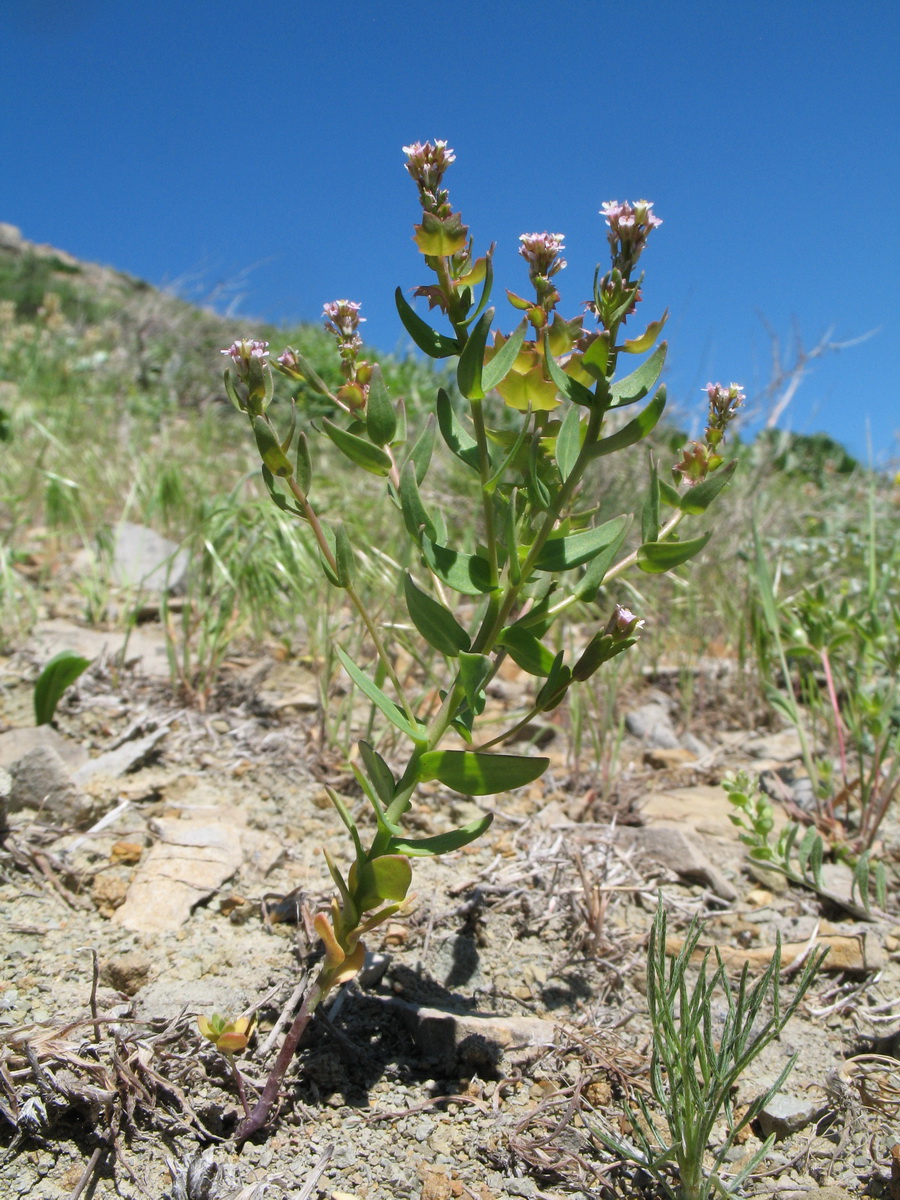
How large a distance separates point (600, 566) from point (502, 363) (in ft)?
1.01

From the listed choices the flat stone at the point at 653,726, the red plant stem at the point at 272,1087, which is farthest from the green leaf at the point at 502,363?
the flat stone at the point at 653,726

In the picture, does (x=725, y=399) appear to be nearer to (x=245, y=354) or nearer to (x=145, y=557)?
(x=245, y=354)

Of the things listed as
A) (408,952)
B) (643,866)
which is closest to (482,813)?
(643,866)

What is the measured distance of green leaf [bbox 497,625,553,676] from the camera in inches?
45.8

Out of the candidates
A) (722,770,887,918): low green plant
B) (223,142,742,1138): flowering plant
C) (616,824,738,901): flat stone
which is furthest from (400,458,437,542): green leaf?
(616,824,738,901): flat stone

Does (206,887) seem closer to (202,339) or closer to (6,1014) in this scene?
(6,1014)

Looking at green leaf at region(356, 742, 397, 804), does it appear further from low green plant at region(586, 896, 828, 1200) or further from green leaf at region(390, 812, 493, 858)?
low green plant at region(586, 896, 828, 1200)

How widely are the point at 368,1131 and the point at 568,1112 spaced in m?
0.29

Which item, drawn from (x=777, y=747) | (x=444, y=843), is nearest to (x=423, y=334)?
(x=444, y=843)

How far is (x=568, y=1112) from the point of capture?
4.00 feet

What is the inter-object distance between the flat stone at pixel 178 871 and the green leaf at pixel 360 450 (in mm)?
936

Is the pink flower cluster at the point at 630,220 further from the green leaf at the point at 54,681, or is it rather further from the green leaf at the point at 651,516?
the green leaf at the point at 54,681

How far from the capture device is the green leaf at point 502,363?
1.12m

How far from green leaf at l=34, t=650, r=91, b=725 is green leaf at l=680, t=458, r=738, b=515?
5.15 feet
